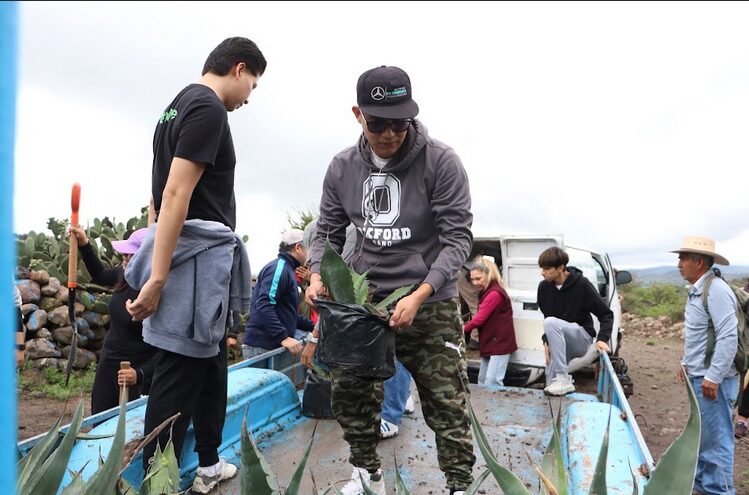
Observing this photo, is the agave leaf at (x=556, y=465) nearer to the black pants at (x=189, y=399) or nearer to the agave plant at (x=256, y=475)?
the agave plant at (x=256, y=475)

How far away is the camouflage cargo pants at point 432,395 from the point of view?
2.76 metres

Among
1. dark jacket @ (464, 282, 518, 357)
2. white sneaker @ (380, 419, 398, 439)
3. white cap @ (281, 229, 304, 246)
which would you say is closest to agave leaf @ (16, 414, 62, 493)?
white sneaker @ (380, 419, 398, 439)

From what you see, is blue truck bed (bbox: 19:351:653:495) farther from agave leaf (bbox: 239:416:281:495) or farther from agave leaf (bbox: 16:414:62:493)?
agave leaf (bbox: 239:416:281:495)

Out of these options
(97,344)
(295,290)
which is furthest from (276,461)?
(97,344)

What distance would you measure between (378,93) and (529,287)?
5111 mm

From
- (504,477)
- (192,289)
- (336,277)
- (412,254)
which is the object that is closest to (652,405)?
(412,254)

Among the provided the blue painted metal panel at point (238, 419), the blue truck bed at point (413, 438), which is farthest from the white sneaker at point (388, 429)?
the blue painted metal panel at point (238, 419)

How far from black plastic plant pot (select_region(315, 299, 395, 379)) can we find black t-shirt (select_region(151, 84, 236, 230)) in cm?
69

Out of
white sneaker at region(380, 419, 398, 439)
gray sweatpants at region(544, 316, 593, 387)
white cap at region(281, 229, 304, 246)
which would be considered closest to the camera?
white sneaker at region(380, 419, 398, 439)

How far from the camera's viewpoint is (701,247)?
170 inches

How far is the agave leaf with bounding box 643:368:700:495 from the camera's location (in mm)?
1118

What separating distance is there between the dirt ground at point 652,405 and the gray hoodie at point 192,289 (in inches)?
132

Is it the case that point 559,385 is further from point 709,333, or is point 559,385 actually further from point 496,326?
point 709,333

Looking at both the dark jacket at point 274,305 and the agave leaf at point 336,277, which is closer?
the agave leaf at point 336,277
